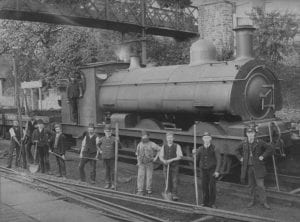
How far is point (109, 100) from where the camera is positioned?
12.9 m

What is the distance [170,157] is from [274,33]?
8.60 metres

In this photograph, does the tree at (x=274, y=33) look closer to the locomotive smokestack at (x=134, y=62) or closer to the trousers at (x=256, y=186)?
the locomotive smokestack at (x=134, y=62)

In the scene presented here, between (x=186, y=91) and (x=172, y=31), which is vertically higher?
(x=172, y=31)

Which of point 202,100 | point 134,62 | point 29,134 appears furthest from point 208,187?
point 29,134

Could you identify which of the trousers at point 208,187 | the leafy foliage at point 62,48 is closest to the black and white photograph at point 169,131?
the trousers at point 208,187

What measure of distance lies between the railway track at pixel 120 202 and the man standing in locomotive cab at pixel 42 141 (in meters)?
1.17

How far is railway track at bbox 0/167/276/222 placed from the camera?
6.21 m

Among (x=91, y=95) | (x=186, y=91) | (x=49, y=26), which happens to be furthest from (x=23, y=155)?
(x=49, y=26)

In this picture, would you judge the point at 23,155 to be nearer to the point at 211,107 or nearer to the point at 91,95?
the point at 91,95

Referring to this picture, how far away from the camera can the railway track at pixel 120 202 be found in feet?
20.4

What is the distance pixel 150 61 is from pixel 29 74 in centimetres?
939

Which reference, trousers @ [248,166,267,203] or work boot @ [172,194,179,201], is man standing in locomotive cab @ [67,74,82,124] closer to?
work boot @ [172,194,179,201]

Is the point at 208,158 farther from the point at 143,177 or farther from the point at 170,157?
the point at 143,177

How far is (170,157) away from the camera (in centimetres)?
830
